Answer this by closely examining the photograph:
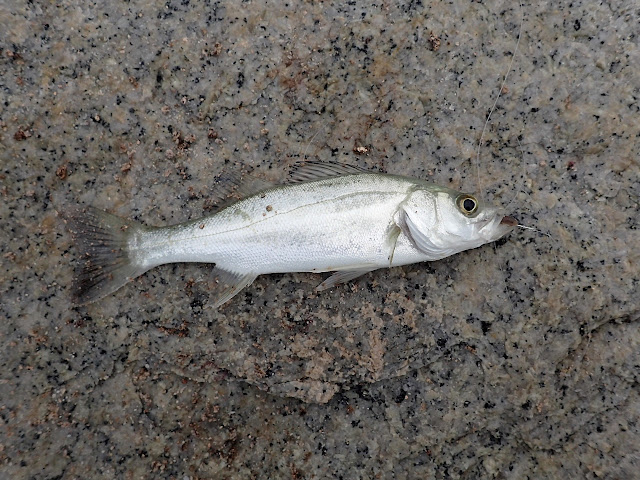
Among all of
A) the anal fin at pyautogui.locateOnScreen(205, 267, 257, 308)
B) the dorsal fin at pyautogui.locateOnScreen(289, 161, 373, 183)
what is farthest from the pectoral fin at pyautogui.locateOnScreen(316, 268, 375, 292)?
the dorsal fin at pyautogui.locateOnScreen(289, 161, 373, 183)

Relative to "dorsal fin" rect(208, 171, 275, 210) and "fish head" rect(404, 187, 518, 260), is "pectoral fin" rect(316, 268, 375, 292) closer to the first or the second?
"fish head" rect(404, 187, 518, 260)

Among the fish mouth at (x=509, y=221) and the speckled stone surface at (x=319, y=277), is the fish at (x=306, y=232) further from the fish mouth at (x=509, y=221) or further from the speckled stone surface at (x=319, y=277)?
the speckled stone surface at (x=319, y=277)

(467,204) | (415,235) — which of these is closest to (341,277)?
(415,235)

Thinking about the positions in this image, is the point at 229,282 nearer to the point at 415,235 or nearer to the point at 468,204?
the point at 415,235

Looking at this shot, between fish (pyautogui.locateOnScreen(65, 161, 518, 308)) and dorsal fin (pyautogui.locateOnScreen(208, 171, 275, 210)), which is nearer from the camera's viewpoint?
fish (pyautogui.locateOnScreen(65, 161, 518, 308))

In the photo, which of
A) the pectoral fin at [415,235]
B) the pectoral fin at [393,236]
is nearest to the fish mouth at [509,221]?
the pectoral fin at [415,235]

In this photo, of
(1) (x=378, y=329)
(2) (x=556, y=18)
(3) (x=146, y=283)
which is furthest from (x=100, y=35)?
(2) (x=556, y=18)
